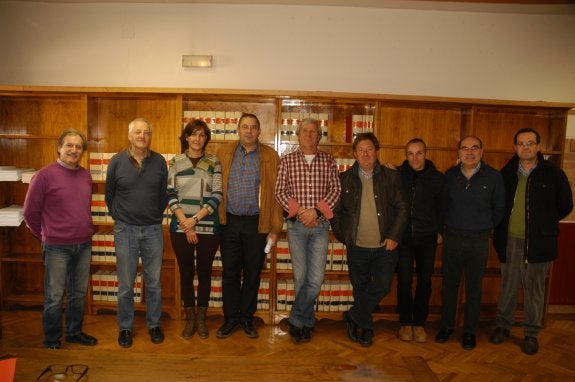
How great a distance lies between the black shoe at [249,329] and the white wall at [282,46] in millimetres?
2309

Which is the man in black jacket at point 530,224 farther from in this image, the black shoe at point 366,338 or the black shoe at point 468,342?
Answer: the black shoe at point 366,338

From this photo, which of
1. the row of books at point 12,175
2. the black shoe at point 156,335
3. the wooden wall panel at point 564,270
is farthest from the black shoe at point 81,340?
the wooden wall panel at point 564,270

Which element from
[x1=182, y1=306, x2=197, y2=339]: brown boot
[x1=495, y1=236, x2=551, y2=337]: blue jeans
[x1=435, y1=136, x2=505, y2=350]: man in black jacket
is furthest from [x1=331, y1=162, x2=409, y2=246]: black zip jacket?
[x1=182, y1=306, x2=197, y2=339]: brown boot

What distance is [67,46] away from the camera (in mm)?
4031

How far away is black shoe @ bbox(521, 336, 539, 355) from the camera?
3.14 meters

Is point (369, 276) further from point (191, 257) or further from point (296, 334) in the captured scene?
point (191, 257)

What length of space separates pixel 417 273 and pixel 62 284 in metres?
2.76

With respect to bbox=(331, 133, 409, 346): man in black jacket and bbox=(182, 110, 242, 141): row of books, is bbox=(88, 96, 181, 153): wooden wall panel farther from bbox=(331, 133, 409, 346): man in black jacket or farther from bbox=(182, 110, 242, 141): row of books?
bbox=(331, 133, 409, 346): man in black jacket

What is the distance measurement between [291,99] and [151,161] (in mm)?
1407

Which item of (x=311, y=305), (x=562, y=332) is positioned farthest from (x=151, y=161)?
(x=562, y=332)

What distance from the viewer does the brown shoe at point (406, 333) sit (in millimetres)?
3299

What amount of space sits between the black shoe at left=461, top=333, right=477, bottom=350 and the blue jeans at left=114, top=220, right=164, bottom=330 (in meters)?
2.52

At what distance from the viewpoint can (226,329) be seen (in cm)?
322

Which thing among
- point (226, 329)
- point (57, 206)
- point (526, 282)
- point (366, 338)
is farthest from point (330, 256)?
point (57, 206)
